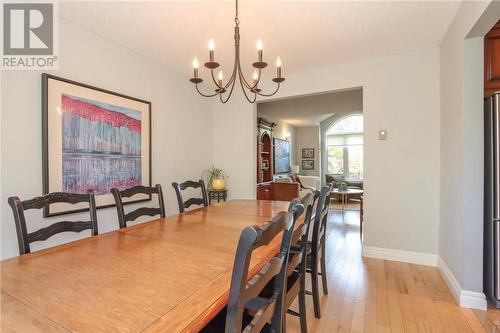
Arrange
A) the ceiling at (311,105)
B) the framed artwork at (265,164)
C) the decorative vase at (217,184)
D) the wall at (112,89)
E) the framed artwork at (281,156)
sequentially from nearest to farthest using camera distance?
the wall at (112,89) < the decorative vase at (217,184) < the ceiling at (311,105) < the framed artwork at (265,164) < the framed artwork at (281,156)

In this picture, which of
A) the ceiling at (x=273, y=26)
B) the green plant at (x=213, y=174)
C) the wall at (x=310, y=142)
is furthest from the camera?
the wall at (x=310, y=142)

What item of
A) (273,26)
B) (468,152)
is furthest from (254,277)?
(273,26)

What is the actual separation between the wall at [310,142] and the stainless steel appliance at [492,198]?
6.90 m

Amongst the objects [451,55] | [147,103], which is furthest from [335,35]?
[147,103]

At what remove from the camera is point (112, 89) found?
2.64 m

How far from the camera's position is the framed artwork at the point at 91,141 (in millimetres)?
2113

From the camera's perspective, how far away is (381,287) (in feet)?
7.65

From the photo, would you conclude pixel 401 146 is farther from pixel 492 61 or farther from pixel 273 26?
pixel 273 26

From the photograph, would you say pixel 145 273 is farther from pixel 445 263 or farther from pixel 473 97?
pixel 445 263

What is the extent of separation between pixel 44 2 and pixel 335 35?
8.54ft

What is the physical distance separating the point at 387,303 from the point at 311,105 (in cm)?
462

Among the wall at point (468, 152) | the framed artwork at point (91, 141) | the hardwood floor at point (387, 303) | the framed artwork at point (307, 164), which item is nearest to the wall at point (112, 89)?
the framed artwork at point (91, 141)

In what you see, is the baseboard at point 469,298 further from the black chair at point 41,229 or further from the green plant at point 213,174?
the green plant at point 213,174

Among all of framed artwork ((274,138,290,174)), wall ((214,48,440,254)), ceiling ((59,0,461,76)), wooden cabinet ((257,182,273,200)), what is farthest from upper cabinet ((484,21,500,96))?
framed artwork ((274,138,290,174))
